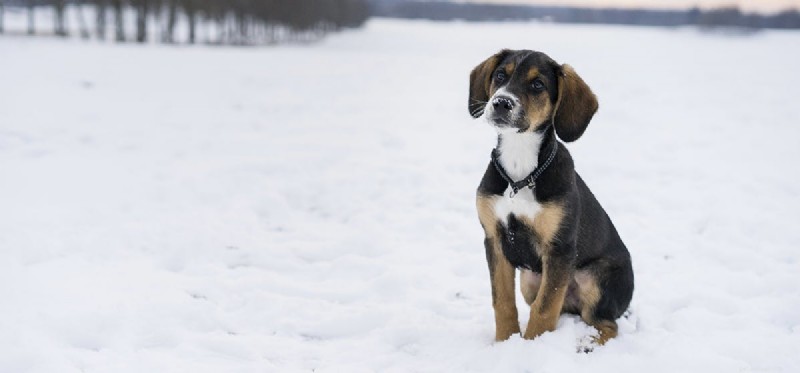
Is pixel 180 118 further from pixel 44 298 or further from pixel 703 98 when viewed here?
pixel 703 98

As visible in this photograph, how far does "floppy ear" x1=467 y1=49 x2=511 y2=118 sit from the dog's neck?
0.99 ft

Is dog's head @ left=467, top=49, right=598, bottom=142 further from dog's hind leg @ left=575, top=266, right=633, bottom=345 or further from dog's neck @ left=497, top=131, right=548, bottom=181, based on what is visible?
dog's hind leg @ left=575, top=266, right=633, bottom=345

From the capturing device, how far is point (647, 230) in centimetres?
694

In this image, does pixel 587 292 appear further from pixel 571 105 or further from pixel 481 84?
pixel 481 84

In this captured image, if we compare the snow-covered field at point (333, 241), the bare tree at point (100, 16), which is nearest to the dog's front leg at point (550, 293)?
the snow-covered field at point (333, 241)

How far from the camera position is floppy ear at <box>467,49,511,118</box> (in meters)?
4.12

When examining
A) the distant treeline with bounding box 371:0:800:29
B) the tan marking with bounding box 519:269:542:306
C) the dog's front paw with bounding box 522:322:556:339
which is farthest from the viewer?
the distant treeline with bounding box 371:0:800:29

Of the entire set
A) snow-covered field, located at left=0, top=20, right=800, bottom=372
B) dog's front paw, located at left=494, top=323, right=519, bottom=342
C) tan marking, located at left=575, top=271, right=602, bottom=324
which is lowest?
snow-covered field, located at left=0, top=20, right=800, bottom=372

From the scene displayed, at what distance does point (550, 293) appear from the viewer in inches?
155

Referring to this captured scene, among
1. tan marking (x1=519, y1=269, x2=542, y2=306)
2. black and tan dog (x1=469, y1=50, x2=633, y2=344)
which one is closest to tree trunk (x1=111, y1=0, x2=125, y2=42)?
tan marking (x1=519, y1=269, x2=542, y2=306)

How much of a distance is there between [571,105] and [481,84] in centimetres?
63

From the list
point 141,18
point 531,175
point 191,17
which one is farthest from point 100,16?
point 531,175

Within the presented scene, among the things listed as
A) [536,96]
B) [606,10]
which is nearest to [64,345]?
[536,96]

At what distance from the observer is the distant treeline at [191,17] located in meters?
42.8
